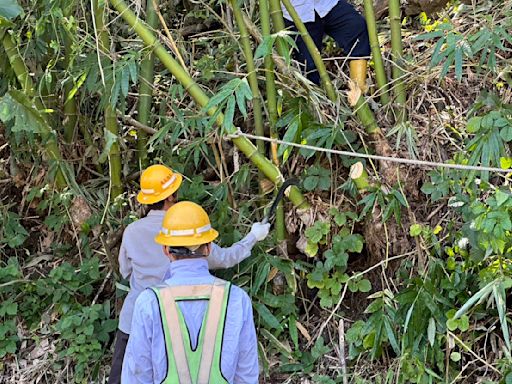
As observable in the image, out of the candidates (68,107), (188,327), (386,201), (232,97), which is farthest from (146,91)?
(188,327)

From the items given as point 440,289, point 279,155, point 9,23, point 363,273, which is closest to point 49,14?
point 9,23

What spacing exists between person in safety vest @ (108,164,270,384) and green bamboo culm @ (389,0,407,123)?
3.05 feet

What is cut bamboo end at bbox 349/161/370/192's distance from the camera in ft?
10.9

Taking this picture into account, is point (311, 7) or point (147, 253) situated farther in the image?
point (311, 7)

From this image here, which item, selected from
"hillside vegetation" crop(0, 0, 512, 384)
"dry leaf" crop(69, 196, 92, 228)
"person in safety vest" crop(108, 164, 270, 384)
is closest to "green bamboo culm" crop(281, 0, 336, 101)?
"hillside vegetation" crop(0, 0, 512, 384)

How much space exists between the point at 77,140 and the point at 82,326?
3.34ft

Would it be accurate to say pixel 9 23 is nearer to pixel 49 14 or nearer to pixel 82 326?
pixel 49 14

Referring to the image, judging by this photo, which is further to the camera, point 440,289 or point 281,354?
point 281,354

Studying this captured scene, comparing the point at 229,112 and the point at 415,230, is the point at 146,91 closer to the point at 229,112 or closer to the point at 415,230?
the point at 229,112

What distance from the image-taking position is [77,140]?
4094 millimetres

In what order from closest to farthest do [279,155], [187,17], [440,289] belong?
1. [440,289]
2. [279,155]
3. [187,17]

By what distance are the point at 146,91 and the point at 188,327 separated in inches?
71.3

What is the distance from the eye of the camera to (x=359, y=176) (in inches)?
131

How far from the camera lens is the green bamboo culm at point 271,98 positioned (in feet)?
11.1
